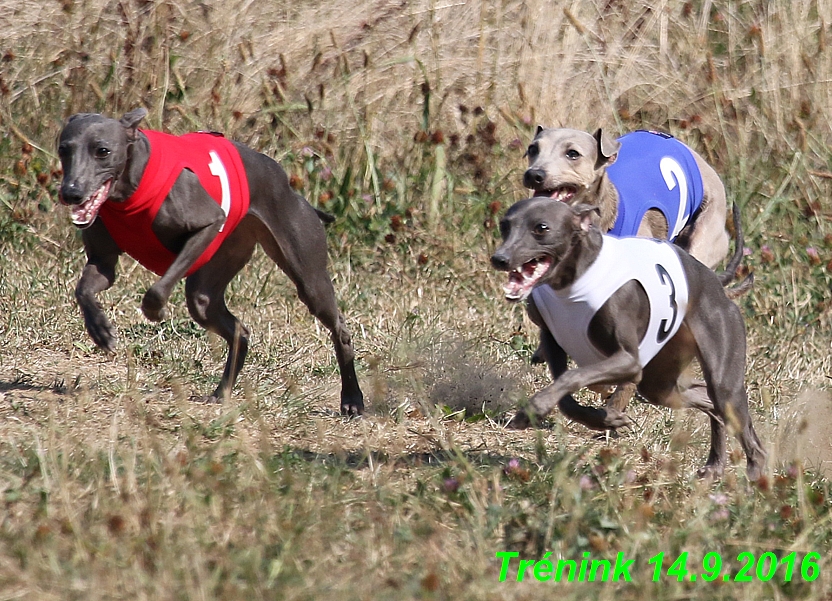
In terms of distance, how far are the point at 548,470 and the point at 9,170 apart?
4879 millimetres

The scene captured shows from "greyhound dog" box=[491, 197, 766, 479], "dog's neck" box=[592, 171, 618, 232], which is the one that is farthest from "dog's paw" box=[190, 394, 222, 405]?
"dog's neck" box=[592, 171, 618, 232]

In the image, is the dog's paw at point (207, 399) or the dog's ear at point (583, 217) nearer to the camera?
the dog's ear at point (583, 217)

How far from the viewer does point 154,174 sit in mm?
5254

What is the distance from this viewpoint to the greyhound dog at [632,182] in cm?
586

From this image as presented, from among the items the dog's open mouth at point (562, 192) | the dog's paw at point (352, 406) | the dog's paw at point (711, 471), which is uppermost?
the dog's open mouth at point (562, 192)

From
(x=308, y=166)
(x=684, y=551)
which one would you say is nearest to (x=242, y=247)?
(x=308, y=166)

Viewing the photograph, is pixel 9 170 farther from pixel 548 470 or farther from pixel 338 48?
pixel 548 470

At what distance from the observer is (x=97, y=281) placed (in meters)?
5.32

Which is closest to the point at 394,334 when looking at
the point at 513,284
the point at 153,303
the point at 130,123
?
the point at 153,303

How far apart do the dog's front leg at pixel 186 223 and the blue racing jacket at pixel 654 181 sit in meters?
1.91

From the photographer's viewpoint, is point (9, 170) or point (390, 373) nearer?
point (390, 373)

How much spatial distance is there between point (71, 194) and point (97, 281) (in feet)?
1.67

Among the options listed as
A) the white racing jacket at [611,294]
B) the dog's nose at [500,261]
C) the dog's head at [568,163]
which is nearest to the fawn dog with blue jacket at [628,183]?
the dog's head at [568,163]

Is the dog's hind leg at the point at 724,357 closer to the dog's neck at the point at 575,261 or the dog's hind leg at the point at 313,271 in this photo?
the dog's neck at the point at 575,261
